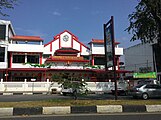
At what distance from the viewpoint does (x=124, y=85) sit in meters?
30.3

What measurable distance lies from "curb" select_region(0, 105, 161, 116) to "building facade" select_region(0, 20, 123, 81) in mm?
23274

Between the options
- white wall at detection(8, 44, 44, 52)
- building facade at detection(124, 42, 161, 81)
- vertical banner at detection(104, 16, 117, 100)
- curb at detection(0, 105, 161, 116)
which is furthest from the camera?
building facade at detection(124, 42, 161, 81)

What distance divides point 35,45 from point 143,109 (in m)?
27.5

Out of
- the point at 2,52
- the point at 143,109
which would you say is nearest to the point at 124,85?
the point at 2,52

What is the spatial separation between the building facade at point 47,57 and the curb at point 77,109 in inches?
916

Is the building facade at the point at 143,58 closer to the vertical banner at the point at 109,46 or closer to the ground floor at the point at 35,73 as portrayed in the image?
the ground floor at the point at 35,73

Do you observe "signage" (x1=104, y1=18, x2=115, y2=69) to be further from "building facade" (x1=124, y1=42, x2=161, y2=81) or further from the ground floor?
"building facade" (x1=124, y1=42, x2=161, y2=81)

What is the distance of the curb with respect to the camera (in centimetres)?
957

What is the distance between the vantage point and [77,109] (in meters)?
10.1

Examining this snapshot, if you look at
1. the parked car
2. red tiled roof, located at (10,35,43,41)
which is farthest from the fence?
red tiled roof, located at (10,35,43,41)

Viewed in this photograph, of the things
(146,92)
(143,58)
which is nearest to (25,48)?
(146,92)

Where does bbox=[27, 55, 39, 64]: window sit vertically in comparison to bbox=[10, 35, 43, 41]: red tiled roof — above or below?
below

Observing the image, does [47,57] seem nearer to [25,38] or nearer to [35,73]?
[35,73]

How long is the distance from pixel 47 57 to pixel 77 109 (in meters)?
27.9
